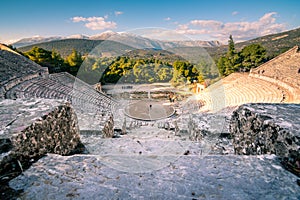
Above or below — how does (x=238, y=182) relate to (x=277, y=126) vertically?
below

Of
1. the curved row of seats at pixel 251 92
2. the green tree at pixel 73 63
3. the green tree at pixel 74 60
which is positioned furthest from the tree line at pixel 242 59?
the green tree at pixel 73 63

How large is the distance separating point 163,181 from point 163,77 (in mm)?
3671

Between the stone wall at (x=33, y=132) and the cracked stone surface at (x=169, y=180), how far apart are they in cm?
14

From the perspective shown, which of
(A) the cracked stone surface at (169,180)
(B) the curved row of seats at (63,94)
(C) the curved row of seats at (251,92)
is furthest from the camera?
(C) the curved row of seats at (251,92)

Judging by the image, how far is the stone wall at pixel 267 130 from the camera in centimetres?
148

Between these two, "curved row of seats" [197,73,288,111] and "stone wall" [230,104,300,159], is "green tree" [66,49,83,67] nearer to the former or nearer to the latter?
"curved row of seats" [197,73,288,111]

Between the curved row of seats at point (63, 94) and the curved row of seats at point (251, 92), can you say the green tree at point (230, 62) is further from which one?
the curved row of seats at point (63, 94)

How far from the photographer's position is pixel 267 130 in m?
1.72

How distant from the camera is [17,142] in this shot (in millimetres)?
1534

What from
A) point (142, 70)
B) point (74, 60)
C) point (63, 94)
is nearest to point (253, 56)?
point (74, 60)

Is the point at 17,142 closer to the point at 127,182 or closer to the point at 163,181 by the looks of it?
the point at 127,182

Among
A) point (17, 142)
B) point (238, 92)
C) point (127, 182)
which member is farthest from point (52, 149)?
point (238, 92)

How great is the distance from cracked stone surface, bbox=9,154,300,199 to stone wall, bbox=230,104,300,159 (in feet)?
0.49

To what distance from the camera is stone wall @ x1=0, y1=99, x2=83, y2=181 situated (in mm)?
1471
